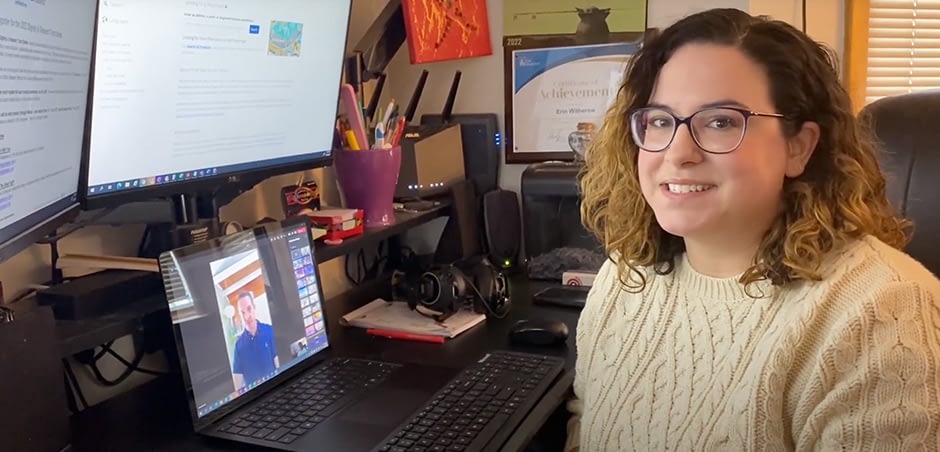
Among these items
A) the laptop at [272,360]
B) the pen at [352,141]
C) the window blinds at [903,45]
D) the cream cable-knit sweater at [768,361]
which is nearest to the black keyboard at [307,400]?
the laptop at [272,360]

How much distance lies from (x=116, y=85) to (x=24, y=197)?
0.25 metres

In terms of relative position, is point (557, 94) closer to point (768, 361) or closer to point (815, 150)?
point (815, 150)

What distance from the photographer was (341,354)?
1418 millimetres

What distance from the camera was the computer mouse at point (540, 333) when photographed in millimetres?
1423

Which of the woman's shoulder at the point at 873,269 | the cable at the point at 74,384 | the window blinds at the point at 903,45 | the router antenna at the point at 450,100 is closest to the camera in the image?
the woman's shoulder at the point at 873,269

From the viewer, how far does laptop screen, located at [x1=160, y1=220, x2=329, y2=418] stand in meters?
1.11

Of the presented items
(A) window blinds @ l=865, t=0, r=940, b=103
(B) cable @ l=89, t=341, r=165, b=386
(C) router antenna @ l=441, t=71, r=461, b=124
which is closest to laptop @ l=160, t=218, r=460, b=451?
(B) cable @ l=89, t=341, r=165, b=386

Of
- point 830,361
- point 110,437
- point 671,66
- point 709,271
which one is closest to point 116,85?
point 110,437

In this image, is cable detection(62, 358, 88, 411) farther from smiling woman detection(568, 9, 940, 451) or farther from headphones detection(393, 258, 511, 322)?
smiling woman detection(568, 9, 940, 451)

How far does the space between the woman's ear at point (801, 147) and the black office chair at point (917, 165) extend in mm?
446

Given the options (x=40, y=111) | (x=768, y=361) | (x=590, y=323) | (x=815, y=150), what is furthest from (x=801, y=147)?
(x=40, y=111)

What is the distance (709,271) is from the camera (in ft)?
3.69

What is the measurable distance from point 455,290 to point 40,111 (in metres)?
0.81

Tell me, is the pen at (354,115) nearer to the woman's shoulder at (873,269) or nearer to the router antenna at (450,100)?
the router antenna at (450,100)
